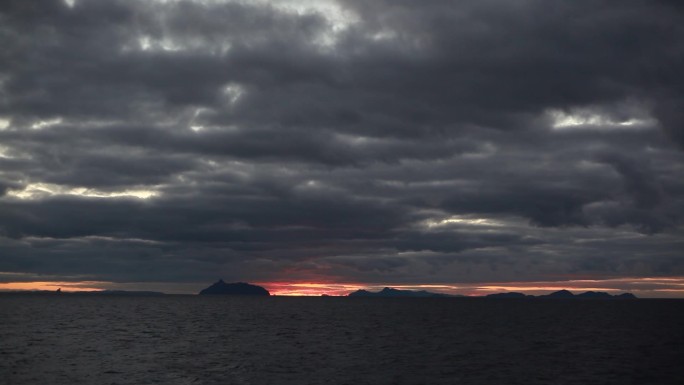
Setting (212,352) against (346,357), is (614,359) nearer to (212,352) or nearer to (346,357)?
(346,357)

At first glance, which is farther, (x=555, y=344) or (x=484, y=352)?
(x=555, y=344)

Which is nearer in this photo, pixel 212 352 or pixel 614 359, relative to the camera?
pixel 614 359

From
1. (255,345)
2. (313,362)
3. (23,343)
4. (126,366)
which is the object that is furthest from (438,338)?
(23,343)

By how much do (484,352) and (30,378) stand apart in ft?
194

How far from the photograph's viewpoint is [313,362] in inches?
3000

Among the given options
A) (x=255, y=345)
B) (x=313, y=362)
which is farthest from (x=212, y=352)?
(x=313, y=362)

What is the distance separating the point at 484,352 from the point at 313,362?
2727cm

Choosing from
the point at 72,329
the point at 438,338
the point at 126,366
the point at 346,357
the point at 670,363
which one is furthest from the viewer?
the point at 72,329

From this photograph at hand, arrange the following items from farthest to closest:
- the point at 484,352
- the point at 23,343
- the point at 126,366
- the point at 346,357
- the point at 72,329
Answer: the point at 72,329, the point at 23,343, the point at 484,352, the point at 346,357, the point at 126,366

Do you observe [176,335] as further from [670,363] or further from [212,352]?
[670,363]

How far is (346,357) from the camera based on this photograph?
81.8m

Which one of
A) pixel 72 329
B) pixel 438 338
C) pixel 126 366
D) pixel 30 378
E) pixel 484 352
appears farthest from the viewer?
pixel 72 329

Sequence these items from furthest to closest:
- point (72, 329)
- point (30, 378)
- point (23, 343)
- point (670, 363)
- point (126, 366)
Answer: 1. point (72, 329)
2. point (23, 343)
3. point (670, 363)
4. point (126, 366)
5. point (30, 378)

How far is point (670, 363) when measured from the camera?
75625 mm
